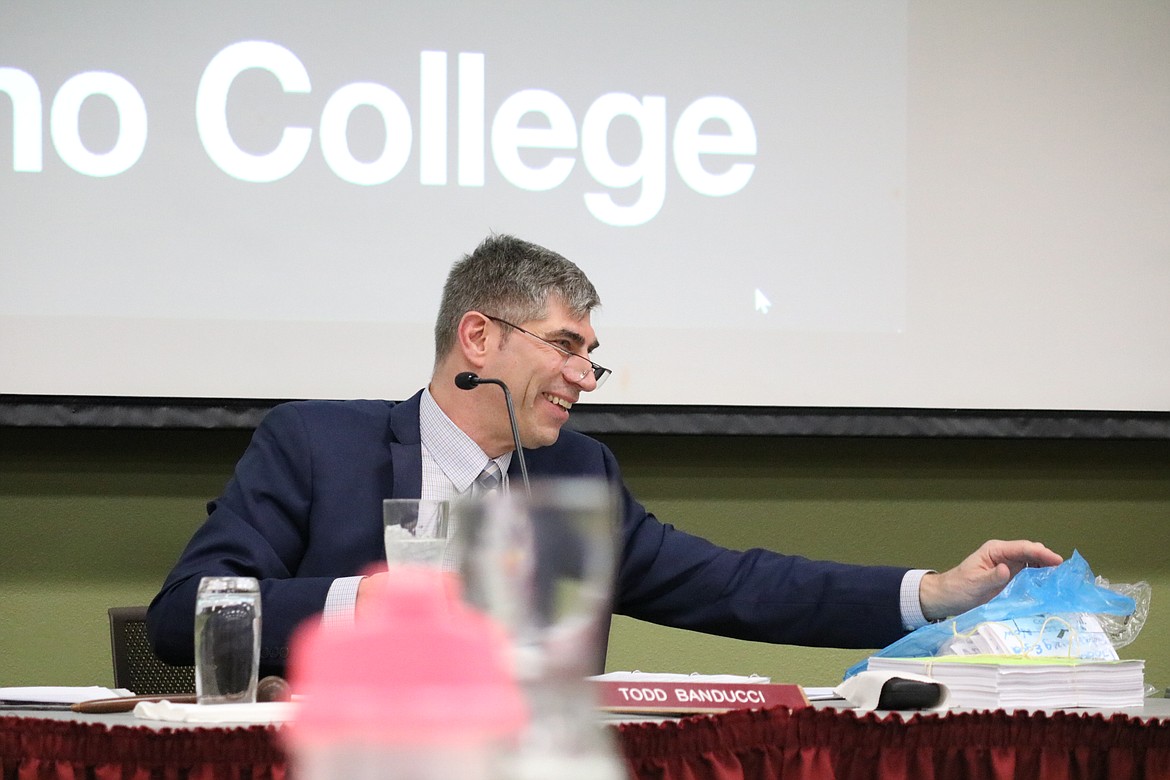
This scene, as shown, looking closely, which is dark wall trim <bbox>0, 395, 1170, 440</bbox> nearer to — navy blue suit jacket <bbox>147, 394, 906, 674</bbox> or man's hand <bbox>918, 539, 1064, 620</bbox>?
navy blue suit jacket <bbox>147, 394, 906, 674</bbox>

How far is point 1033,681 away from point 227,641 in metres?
0.80

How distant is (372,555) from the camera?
72.1 inches

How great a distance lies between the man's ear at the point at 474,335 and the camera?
205 centimetres

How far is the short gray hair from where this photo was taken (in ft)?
6.73

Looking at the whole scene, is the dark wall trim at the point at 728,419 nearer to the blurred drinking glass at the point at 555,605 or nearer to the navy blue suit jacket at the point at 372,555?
the navy blue suit jacket at the point at 372,555

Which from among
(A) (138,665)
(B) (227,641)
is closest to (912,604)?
(B) (227,641)

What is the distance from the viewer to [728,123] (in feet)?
9.04

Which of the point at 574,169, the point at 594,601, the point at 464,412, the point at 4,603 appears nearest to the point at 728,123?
the point at 574,169

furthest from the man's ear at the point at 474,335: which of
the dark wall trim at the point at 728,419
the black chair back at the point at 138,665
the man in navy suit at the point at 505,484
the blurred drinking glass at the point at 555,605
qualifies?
the blurred drinking glass at the point at 555,605

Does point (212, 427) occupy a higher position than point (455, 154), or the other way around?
point (455, 154)

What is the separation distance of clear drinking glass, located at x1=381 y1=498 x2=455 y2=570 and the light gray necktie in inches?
25.4

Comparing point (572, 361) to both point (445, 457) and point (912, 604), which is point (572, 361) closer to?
point (445, 457)

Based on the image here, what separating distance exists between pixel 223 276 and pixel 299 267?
0.15m

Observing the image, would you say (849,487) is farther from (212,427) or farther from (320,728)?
(320,728)
